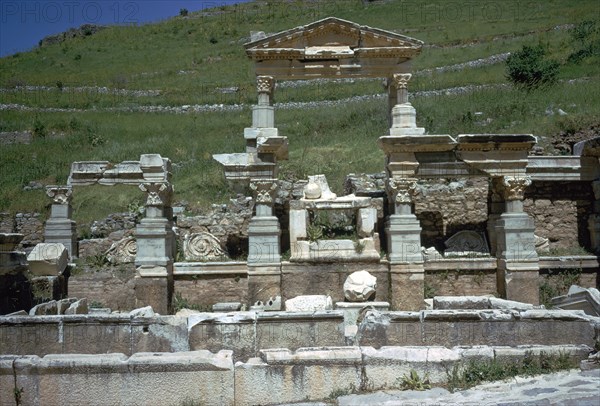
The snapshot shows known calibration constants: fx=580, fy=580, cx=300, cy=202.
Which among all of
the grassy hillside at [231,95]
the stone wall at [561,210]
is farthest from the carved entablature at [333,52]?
the grassy hillside at [231,95]

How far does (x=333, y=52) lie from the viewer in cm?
1377

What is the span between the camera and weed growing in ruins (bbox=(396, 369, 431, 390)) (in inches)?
273

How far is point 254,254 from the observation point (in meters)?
12.9

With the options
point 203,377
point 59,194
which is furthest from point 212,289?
point 203,377

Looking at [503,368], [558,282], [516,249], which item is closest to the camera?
[503,368]

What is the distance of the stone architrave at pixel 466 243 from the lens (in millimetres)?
14297

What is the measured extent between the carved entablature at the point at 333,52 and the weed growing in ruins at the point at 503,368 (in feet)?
27.6

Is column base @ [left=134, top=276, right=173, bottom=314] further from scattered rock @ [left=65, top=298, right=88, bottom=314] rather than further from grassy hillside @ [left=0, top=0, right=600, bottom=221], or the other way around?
grassy hillside @ [left=0, top=0, right=600, bottom=221]

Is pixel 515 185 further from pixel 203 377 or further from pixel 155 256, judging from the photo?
pixel 203 377

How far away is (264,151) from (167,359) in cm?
702

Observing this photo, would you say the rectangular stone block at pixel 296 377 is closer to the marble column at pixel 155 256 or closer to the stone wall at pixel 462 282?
the marble column at pixel 155 256

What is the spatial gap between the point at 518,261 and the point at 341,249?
388 centimetres

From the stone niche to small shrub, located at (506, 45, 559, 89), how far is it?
15646 millimetres

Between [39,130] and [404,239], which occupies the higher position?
[39,130]
